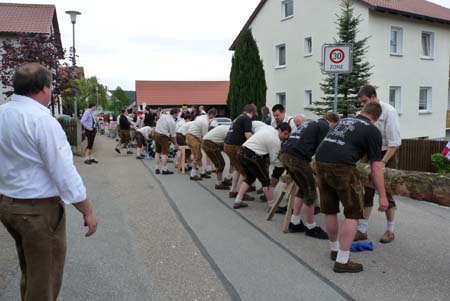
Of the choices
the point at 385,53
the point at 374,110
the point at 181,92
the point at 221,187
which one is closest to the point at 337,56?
the point at 374,110

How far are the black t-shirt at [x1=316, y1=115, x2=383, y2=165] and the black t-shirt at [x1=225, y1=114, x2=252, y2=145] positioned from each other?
3.59 meters

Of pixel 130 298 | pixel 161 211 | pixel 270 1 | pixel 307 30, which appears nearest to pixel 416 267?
pixel 130 298

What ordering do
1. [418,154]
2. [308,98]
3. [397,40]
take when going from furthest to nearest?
[308,98] < [397,40] < [418,154]

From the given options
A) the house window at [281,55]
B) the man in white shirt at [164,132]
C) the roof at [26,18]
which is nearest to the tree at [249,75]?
the house window at [281,55]

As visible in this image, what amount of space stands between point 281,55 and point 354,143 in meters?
24.3

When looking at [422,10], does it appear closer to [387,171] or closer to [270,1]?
[270,1]

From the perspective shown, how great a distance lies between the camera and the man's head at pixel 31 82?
8.96 ft

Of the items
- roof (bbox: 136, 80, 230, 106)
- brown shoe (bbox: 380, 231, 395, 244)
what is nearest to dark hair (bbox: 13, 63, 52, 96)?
brown shoe (bbox: 380, 231, 395, 244)

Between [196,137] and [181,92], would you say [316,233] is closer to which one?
[196,137]

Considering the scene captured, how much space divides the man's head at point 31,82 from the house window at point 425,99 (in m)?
25.8

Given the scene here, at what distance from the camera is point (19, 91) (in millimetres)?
2742

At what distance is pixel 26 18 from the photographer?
27.5m

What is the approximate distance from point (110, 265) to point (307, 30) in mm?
22725

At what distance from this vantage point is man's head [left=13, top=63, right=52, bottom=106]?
2.73 meters
